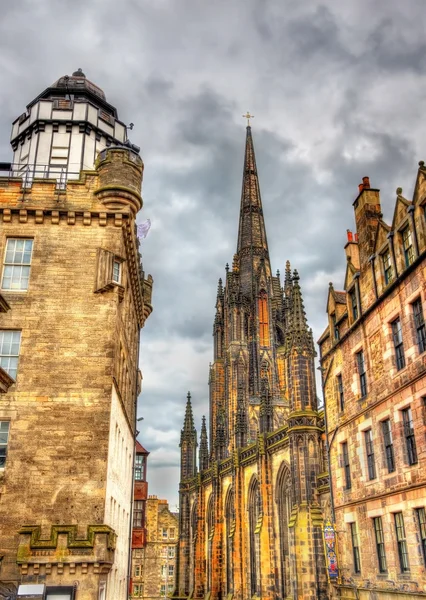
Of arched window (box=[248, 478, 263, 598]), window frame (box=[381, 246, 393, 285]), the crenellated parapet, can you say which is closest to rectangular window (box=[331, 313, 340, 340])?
window frame (box=[381, 246, 393, 285])

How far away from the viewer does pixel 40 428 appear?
18.2m

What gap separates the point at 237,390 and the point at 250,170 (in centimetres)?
4818

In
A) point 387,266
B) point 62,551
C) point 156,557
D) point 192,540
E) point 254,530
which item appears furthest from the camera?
point 156,557

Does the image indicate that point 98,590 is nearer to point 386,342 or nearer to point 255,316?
point 386,342

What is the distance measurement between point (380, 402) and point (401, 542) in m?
4.66

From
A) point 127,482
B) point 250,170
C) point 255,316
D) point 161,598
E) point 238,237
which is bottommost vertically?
point 161,598

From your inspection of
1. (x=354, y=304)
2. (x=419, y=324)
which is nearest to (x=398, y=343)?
(x=419, y=324)

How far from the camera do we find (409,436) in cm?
1861

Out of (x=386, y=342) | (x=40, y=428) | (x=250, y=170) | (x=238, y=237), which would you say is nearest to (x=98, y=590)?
(x=40, y=428)

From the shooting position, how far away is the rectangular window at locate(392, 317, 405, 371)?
19547mm

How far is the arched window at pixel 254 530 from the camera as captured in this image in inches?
1604

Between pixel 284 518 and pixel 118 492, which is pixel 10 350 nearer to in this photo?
pixel 118 492

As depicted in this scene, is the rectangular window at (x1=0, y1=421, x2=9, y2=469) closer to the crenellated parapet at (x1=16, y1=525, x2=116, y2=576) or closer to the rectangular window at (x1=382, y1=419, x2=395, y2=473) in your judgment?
the crenellated parapet at (x1=16, y1=525, x2=116, y2=576)

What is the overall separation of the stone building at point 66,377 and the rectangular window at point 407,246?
10.0m
